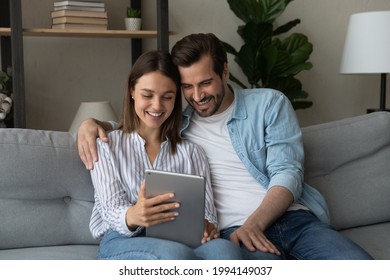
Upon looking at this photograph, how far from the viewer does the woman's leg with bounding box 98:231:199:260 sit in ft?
4.78

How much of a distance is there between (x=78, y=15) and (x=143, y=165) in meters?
1.44

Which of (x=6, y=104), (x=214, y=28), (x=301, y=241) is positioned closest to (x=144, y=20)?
(x=214, y=28)

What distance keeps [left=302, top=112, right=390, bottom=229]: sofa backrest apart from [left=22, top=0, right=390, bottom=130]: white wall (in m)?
1.48

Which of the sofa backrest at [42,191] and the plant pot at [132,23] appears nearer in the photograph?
the sofa backrest at [42,191]

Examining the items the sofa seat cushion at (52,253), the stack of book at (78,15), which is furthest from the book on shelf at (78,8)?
the sofa seat cushion at (52,253)

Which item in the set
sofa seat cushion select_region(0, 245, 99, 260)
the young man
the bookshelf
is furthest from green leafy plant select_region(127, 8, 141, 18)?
sofa seat cushion select_region(0, 245, 99, 260)

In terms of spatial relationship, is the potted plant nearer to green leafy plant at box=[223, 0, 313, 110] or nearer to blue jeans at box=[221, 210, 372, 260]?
green leafy plant at box=[223, 0, 313, 110]

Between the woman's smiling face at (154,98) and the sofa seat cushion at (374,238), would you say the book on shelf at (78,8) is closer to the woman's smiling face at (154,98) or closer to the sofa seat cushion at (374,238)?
the woman's smiling face at (154,98)

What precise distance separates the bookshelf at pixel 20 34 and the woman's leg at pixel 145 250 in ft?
4.52

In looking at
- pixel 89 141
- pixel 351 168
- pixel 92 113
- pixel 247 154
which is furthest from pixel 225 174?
pixel 92 113

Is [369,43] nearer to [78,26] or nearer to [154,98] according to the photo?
[78,26]

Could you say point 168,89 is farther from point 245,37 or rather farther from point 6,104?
point 245,37

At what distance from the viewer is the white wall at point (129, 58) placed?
3.27 metres
